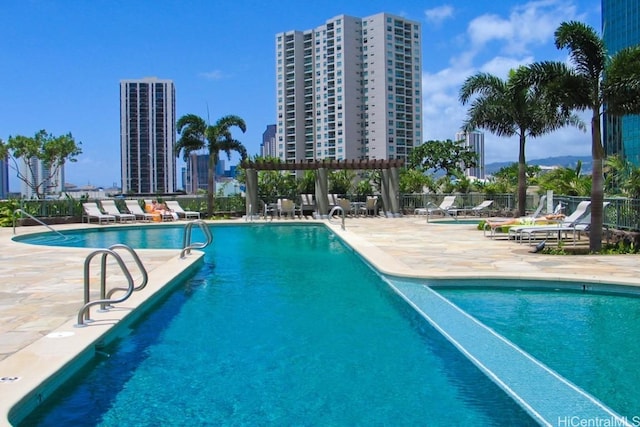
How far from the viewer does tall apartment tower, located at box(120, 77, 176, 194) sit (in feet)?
289

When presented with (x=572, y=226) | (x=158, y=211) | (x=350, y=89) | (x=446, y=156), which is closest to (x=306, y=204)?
(x=158, y=211)

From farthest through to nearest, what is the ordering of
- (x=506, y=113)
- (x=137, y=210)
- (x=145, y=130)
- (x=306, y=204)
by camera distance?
(x=145, y=130)
(x=306, y=204)
(x=137, y=210)
(x=506, y=113)

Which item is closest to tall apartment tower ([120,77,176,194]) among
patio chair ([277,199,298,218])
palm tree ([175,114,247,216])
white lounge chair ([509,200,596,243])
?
palm tree ([175,114,247,216])

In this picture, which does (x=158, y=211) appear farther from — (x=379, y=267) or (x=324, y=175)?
(x=379, y=267)

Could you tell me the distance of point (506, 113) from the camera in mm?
19797

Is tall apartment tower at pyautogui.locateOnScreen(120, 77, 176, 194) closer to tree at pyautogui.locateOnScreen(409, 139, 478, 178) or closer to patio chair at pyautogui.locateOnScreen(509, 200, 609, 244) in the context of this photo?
tree at pyautogui.locateOnScreen(409, 139, 478, 178)

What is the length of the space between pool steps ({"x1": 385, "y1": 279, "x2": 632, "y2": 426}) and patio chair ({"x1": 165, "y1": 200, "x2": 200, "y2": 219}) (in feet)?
62.6

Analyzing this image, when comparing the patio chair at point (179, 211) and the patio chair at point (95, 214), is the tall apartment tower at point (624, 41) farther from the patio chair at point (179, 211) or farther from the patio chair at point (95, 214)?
the patio chair at point (95, 214)

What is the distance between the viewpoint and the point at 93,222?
912 inches

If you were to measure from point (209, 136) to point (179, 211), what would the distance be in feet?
12.6

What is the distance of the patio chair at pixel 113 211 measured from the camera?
23.1 m

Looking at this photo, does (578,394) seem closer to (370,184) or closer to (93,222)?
(93,222)

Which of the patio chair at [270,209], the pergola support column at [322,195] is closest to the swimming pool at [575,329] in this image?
the pergola support column at [322,195]

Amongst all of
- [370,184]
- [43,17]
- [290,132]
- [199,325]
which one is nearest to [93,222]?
[43,17]
